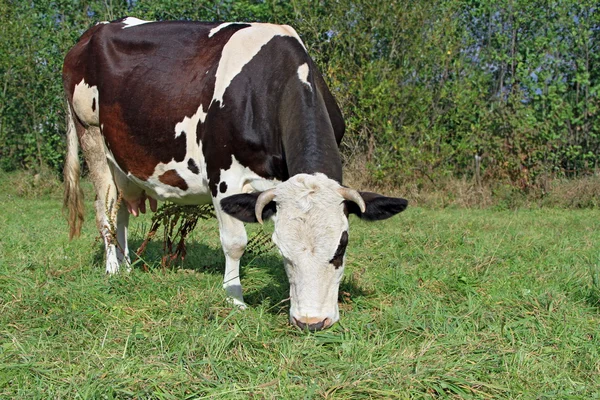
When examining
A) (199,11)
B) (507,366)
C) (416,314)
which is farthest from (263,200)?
(199,11)

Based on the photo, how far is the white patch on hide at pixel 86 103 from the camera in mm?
6343

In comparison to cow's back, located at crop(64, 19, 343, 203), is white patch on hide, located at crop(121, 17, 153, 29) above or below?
above

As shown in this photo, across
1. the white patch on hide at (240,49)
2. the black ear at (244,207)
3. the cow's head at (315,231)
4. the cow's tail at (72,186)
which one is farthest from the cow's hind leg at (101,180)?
the cow's head at (315,231)

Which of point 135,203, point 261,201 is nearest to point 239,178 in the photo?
point 261,201

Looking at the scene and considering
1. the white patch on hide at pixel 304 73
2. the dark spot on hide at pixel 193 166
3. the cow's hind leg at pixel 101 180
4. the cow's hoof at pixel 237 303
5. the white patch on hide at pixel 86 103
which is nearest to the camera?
the cow's hoof at pixel 237 303

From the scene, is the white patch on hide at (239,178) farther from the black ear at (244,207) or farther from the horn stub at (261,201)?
the horn stub at (261,201)

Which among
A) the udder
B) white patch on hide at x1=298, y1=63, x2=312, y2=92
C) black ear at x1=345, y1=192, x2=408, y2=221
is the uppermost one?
white patch on hide at x1=298, y1=63, x2=312, y2=92

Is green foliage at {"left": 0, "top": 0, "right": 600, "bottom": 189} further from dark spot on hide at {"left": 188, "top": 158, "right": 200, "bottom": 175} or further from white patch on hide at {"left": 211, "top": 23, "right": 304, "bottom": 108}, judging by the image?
dark spot on hide at {"left": 188, "top": 158, "right": 200, "bottom": 175}

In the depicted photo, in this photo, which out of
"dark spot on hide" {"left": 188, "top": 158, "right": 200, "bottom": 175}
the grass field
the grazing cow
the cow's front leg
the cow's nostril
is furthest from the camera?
"dark spot on hide" {"left": 188, "top": 158, "right": 200, "bottom": 175}

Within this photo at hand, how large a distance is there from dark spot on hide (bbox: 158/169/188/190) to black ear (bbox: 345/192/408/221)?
1.90m

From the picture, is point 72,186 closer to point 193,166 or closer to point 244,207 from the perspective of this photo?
→ point 193,166

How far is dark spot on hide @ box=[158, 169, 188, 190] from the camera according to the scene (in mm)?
5516

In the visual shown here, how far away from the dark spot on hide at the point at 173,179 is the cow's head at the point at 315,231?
5.16 feet

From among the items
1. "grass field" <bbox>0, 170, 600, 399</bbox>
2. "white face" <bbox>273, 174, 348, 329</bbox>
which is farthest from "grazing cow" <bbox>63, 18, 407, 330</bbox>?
"grass field" <bbox>0, 170, 600, 399</bbox>
